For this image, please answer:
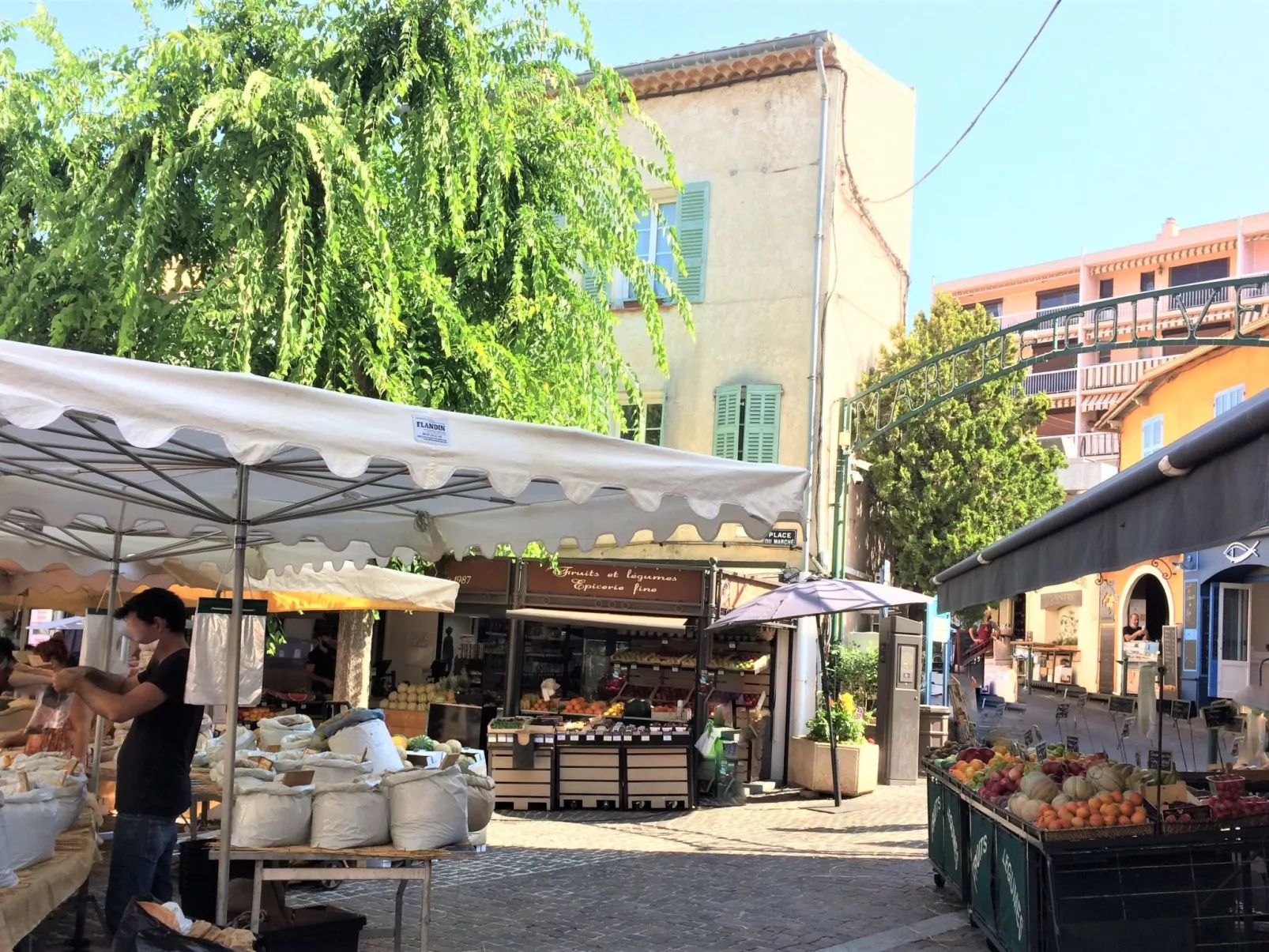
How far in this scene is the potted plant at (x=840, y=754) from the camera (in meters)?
15.1

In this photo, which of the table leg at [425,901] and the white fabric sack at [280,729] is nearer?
the table leg at [425,901]

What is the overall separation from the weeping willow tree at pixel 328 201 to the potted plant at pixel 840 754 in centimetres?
605

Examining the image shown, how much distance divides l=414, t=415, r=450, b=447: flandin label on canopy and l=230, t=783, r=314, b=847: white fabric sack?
1.82 metres

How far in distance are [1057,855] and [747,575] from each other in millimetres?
10949

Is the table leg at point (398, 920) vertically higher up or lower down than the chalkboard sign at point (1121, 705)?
lower down

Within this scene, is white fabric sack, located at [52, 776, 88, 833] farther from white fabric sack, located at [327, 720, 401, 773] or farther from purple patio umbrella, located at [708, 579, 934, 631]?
purple patio umbrella, located at [708, 579, 934, 631]

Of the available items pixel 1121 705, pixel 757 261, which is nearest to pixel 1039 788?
pixel 1121 705

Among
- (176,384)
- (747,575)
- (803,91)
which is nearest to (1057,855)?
(176,384)

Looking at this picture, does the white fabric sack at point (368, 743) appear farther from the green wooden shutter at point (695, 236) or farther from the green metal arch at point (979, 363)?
the green wooden shutter at point (695, 236)

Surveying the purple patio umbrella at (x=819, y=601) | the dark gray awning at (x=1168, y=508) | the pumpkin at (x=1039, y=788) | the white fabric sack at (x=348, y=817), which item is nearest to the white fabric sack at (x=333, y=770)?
the white fabric sack at (x=348, y=817)

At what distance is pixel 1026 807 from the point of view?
6.34 meters

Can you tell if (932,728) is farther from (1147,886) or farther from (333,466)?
(333,466)

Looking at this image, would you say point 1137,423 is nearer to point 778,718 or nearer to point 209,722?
point 778,718

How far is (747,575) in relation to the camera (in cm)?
1669
